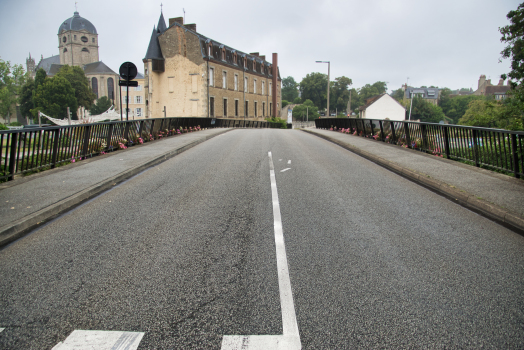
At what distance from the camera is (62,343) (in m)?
2.57

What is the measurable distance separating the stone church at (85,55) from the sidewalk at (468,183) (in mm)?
115109

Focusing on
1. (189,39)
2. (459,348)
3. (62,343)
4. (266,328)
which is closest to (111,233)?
(62,343)

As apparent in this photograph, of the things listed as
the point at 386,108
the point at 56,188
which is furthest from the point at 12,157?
the point at 386,108

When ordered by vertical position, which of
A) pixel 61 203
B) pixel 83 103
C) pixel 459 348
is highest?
pixel 83 103

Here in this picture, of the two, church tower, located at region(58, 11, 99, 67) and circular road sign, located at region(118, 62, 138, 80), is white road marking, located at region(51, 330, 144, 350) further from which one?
church tower, located at region(58, 11, 99, 67)

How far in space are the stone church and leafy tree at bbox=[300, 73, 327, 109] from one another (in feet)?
215

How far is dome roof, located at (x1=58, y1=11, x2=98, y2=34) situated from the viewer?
12181cm

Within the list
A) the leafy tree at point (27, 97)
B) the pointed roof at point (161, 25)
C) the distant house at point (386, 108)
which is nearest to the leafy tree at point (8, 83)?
the leafy tree at point (27, 97)

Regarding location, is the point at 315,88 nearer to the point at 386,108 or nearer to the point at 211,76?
the point at 386,108

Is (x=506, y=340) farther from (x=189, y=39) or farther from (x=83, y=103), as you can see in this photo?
(x=83, y=103)

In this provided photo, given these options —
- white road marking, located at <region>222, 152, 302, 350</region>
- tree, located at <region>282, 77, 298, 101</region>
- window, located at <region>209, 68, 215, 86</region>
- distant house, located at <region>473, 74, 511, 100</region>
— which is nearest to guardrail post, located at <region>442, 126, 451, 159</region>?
white road marking, located at <region>222, 152, 302, 350</region>

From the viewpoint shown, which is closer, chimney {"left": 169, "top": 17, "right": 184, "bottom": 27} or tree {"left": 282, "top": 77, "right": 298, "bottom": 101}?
chimney {"left": 169, "top": 17, "right": 184, "bottom": 27}

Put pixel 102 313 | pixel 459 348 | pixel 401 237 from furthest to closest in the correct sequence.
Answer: pixel 401 237
pixel 102 313
pixel 459 348

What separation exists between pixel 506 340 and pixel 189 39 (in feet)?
176
